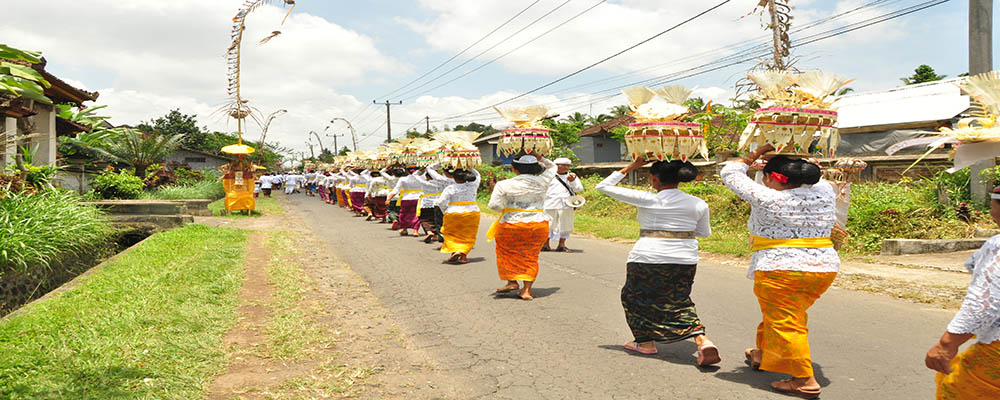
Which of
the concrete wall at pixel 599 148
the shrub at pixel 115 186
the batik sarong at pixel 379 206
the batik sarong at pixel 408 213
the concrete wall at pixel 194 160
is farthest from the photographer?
the concrete wall at pixel 194 160

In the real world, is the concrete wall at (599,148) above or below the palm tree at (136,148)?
above

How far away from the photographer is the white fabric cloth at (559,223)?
11141mm

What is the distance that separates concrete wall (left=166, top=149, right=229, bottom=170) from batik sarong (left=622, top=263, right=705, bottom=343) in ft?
151

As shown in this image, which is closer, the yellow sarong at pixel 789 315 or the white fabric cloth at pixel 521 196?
the yellow sarong at pixel 789 315

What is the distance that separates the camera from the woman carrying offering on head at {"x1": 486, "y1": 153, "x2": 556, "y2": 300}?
278 inches

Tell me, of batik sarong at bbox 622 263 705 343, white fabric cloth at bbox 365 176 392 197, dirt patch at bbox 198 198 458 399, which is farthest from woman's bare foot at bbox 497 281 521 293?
white fabric cloth at bbox 365 176 392 197

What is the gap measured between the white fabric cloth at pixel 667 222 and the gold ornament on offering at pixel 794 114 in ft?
2.34

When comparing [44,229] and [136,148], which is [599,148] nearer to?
[136,148]

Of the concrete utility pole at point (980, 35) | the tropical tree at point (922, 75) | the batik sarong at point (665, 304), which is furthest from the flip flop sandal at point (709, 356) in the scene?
the tropical tree at point (922, 75)

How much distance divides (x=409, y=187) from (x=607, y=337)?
8886mm

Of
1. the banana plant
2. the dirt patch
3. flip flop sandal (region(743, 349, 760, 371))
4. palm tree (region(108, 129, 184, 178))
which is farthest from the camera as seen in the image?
palm tree (region(108, 129, 184, 178))

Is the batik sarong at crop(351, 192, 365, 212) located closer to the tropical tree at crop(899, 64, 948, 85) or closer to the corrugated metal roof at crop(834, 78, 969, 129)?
the corrugated metal roof at crop(834, 78, 969, 129)

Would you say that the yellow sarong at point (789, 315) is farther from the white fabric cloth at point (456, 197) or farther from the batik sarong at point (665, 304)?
Result: the white fabric cloth at point (456, 197)

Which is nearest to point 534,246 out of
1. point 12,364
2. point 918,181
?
point 12,364
